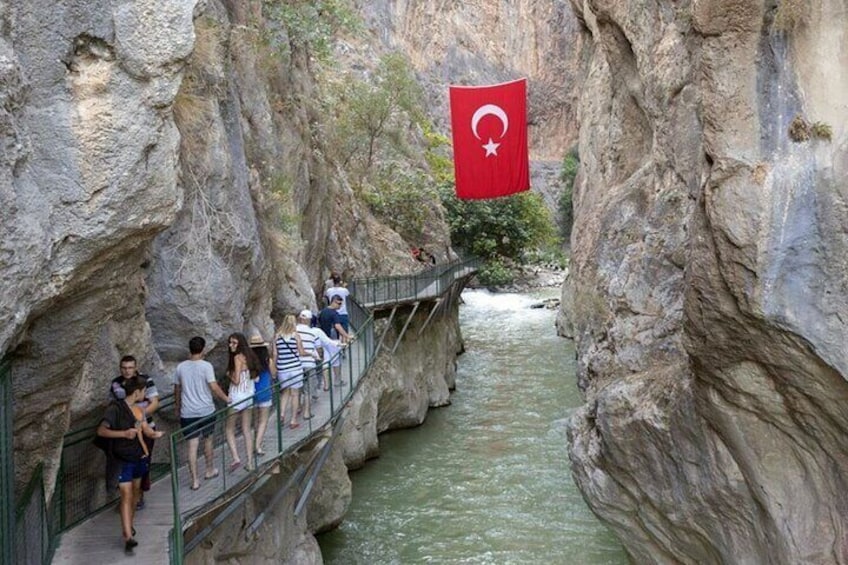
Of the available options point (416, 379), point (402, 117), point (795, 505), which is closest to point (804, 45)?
point (795, 505)

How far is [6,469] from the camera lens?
6.28 m

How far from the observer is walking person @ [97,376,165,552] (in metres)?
7.87

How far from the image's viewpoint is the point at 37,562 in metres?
7.32

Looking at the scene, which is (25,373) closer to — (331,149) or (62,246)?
(62,246)

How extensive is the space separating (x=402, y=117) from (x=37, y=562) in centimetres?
3044

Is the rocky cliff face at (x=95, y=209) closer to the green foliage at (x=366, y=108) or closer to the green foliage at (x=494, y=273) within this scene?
the green foliage at (x=366, y=108)

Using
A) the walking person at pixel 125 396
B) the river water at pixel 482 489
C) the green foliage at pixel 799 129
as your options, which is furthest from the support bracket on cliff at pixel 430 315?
the green foliage at pixel 799 129

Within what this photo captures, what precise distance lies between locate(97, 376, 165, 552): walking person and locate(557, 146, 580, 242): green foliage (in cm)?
5879

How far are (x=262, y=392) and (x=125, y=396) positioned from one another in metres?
1.83

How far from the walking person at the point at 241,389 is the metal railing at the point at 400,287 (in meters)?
11.4

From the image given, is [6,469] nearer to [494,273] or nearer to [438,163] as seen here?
[494,273]

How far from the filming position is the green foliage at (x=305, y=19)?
1895 centimetres

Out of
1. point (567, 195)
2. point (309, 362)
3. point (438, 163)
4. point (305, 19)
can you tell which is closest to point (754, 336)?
point (309, 362)

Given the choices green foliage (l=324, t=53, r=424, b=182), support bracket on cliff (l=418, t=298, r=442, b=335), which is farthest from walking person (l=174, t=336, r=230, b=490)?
green foliage (l=324, t=53, r=424, b=182)
